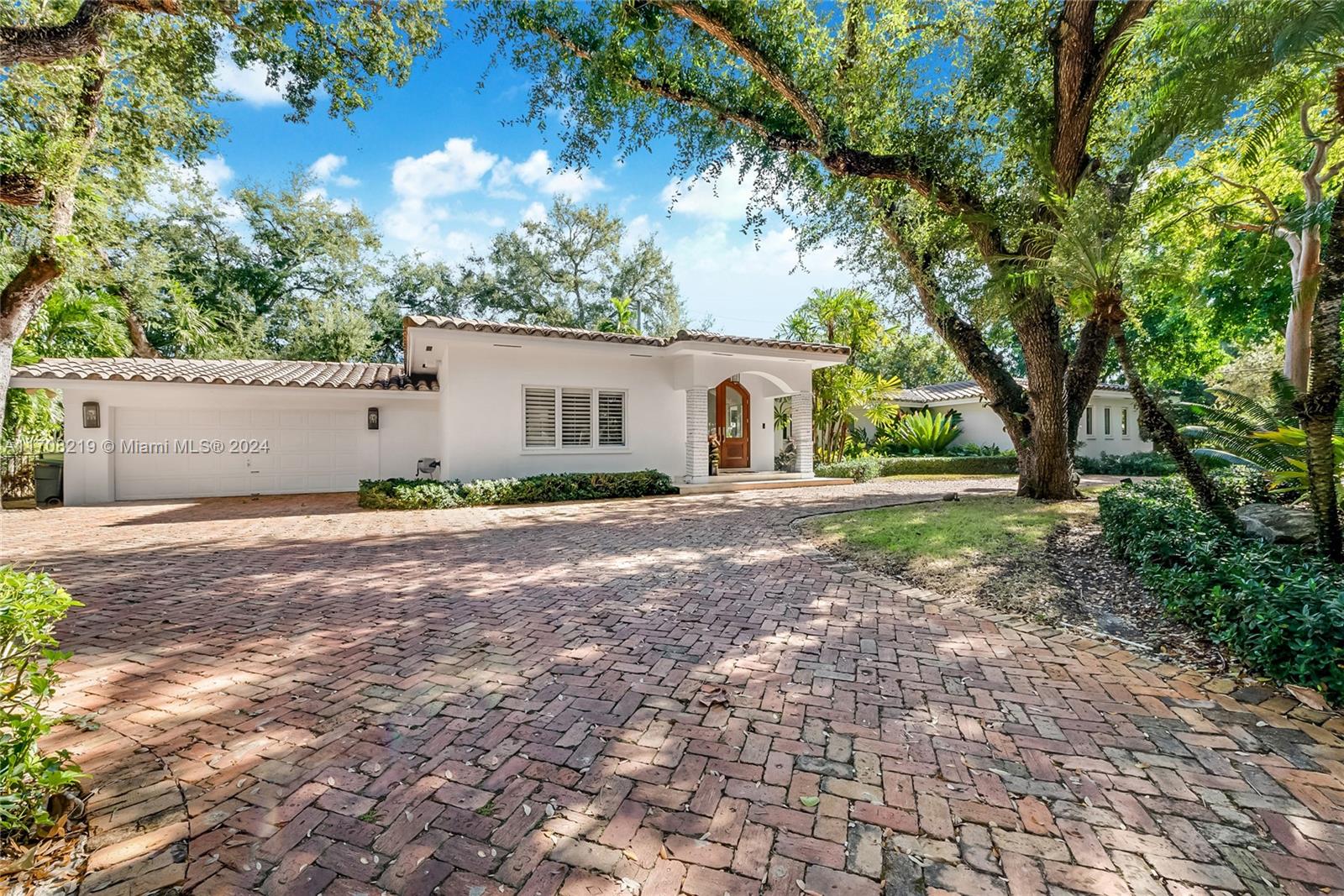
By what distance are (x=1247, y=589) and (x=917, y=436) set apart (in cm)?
1823

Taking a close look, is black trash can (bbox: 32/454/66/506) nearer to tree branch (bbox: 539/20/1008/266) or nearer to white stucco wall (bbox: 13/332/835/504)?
white stucco wall (bbox: 13/332/835/504)

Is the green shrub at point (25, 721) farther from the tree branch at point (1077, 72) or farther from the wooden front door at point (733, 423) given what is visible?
the wooden front door at point (733, 423)

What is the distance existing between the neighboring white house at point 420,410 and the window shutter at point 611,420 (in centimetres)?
3

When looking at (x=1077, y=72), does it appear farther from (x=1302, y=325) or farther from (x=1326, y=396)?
(x=1302, y=325)

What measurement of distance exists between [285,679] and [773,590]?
3812mm

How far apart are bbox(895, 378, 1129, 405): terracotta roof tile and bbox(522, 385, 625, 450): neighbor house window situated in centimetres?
1420

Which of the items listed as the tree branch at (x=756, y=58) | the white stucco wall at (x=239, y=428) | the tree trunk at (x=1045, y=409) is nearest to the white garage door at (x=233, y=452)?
the white stucco wall at (x=239, y=428)

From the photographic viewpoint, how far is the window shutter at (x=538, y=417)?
42.0 ft

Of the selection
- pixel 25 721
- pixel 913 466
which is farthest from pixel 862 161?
pixel 913 466

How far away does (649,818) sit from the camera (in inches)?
82.8

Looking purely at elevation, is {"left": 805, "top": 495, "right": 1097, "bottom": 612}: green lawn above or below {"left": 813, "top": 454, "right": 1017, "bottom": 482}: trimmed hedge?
below

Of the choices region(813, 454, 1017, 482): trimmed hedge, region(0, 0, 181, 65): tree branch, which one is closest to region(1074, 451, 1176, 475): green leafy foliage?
region(813, 454, 1017, 482): trimmed hedge

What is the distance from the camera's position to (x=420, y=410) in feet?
48.5

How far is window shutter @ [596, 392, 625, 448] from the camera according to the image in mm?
13602
